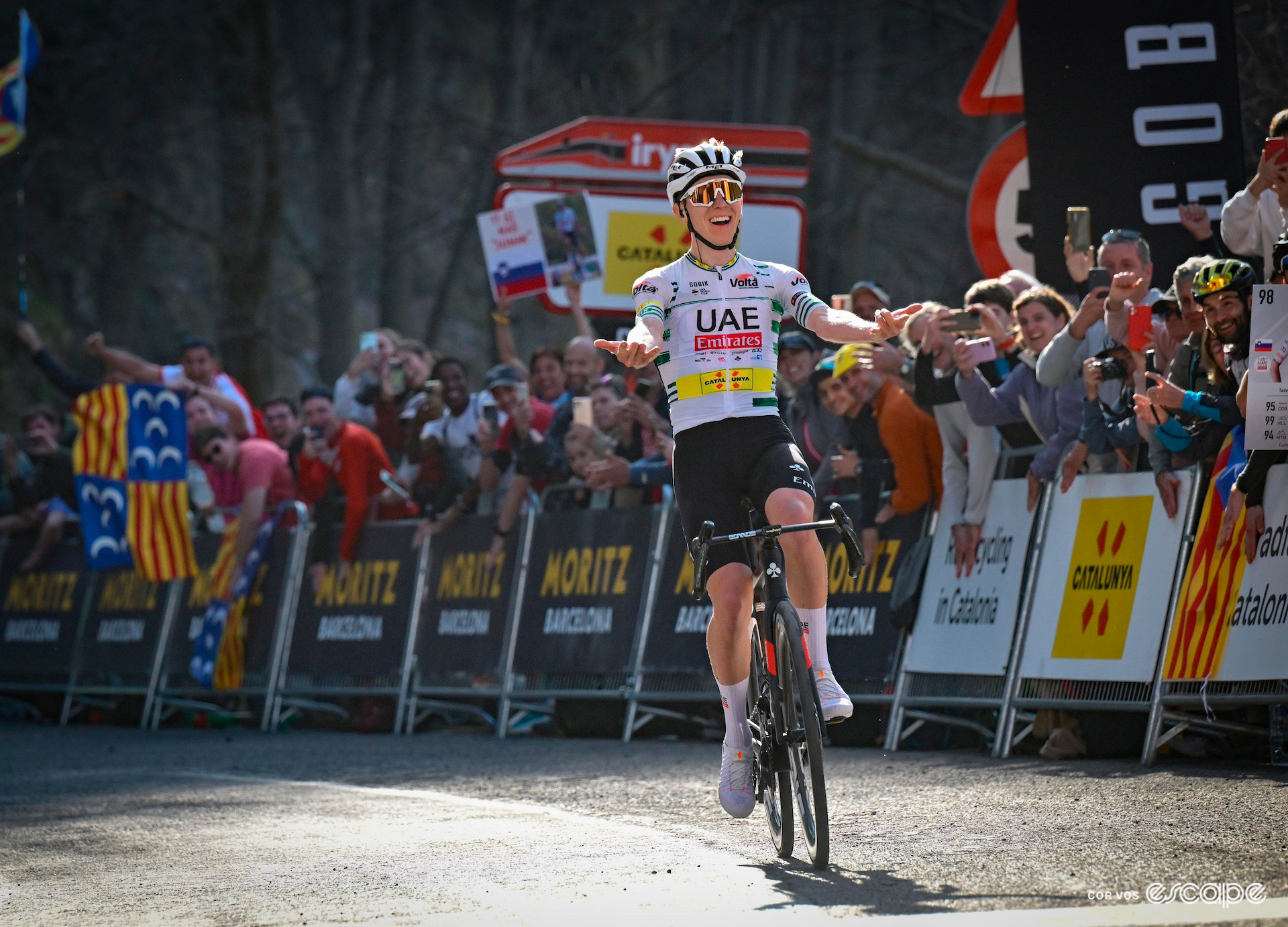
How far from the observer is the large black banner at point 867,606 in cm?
1105

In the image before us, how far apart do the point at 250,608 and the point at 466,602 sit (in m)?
2.77

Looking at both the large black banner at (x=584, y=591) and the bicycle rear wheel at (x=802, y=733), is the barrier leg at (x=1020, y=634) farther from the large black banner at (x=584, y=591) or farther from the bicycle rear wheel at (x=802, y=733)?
the bicycle rear wheel at (x=802, y=733)

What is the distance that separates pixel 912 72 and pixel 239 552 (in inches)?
624

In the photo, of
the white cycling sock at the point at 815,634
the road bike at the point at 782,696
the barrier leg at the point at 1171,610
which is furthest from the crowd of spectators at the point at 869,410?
the white cycling sock at the point at 815,634

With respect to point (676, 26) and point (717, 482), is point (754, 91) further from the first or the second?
point (717, 482)

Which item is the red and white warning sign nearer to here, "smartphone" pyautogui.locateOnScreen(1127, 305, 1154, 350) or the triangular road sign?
the triangular road sign

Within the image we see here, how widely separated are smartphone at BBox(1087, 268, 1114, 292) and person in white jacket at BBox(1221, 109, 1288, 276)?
0.63 m

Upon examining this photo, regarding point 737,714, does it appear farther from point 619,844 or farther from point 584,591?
point 584,591

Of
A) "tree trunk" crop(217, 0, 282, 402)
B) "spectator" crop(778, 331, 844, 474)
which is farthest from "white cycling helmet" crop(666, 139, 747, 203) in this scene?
"tree trunk" crop(217, 0, 282, 402)

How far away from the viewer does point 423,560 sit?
14430mm

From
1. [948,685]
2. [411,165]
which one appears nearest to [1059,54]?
[948,685]

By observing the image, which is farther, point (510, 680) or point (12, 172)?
point (12, 172)

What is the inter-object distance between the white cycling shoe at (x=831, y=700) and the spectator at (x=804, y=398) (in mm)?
5211

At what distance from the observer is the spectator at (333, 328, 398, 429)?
52.3 feet
